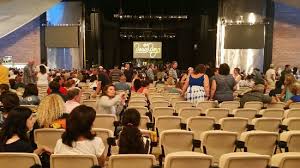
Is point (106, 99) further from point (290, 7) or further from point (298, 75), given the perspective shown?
point (290, 7)

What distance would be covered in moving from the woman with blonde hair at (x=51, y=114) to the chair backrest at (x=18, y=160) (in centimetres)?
141

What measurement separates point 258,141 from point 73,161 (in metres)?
2.47

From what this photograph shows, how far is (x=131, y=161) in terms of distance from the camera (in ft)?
12.3

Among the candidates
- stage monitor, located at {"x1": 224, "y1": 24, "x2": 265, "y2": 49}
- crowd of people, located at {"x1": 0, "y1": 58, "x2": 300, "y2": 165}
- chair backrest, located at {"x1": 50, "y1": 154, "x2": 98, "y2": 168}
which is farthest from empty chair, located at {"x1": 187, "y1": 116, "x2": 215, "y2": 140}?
stage monitor, located at {"x1": 224, "y1": 24, "x2": 265, "y2": 49}

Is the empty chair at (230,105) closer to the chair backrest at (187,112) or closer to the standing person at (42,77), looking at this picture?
the chair backrest at (187,112)

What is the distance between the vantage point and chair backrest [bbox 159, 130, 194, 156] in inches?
203

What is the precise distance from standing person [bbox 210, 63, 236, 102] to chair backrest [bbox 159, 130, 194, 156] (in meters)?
4.13

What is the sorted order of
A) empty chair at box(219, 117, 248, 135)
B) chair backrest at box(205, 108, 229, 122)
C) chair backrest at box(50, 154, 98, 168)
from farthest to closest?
1. chair backrest at box(205, 108, 229, 122)
2. empty chair at box(219, 117, 248, 135)
3. chair backrest at box(50, 154, 98, 168)

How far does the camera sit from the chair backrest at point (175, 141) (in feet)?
16.9

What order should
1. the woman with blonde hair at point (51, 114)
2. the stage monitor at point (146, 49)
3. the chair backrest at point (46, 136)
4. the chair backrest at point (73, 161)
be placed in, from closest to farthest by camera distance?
1. the chair backrest at point (73, 161)
2. the chair backrest at point (46, 136)
3. the woman with blonde hair at point (51, 114)
4. the stage monitor at point (146, 49)

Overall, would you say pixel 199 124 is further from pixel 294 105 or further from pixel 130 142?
pixel 294 105

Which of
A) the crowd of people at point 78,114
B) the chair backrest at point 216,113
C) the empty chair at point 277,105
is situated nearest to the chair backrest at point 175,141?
the crowd of people at point 78,114

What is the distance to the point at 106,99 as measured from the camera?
744 centimetres

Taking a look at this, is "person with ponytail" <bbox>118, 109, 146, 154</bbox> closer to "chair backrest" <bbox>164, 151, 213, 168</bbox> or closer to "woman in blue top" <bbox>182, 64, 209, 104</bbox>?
"chair backrest" <bbox>164, 151, 213, 168</bbox>
